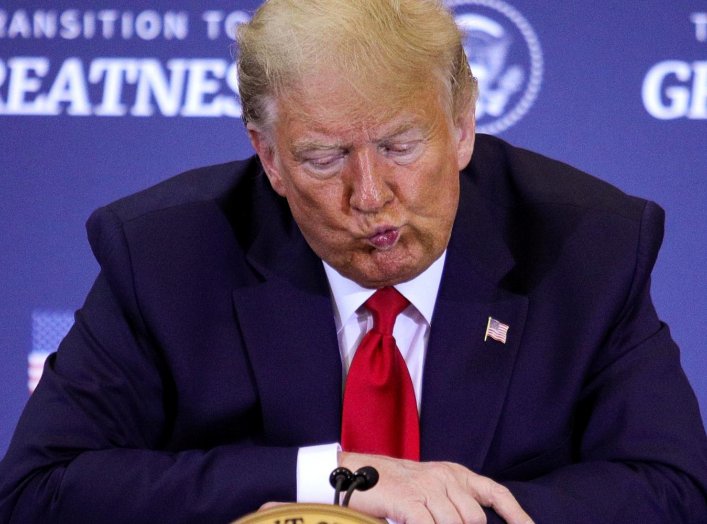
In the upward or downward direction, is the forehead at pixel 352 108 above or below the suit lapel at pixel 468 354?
above

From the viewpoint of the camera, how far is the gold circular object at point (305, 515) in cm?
148

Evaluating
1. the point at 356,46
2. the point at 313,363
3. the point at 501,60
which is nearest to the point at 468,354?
the point at 313,363

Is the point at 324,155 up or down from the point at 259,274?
up

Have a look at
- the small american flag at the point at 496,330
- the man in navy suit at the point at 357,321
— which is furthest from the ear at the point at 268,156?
the small american flag at the point at 496,330

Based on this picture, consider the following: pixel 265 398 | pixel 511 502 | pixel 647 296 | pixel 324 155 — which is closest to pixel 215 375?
pixel 265 398

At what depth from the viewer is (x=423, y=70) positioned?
2.06 m

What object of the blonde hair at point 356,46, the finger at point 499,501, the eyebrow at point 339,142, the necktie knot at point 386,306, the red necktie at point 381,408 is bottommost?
the finger at point 499,501

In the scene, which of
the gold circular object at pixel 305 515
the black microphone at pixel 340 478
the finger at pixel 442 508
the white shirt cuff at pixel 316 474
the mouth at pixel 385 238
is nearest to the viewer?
the gold circular object at pixel 305 515

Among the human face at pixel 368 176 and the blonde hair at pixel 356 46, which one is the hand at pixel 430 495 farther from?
the blonde hair at pixel 356 46

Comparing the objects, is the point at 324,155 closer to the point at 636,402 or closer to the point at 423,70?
the point at 423,70

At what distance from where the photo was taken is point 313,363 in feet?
7.45

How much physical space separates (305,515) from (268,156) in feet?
3.02

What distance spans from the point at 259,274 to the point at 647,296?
2.33 ft

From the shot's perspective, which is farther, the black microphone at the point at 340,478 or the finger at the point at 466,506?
the finger at the point at 466,506
